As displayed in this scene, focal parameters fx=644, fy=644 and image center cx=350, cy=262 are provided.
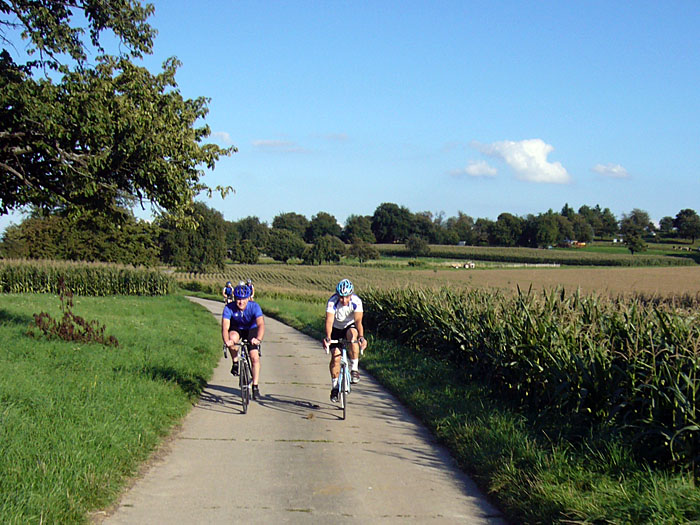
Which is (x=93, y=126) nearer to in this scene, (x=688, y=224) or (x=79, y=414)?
(x=79, y=414)

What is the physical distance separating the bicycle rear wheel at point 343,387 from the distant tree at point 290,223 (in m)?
162

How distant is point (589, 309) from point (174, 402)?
626cm

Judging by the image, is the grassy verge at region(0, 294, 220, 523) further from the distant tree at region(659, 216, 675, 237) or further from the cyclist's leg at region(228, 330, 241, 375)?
the distant tree at region(659, 216, 675, 237)

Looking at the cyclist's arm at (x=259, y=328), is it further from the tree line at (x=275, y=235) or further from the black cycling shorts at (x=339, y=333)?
the tree line at (x=275, y=235)

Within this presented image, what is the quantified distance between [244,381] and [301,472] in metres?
3.14

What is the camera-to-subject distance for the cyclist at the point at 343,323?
9.45 metres

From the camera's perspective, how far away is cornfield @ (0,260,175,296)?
41.2 metres

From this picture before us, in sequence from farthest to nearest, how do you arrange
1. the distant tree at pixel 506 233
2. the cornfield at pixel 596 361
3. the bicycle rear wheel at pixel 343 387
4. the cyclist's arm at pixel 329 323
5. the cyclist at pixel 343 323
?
the distant tree at pixel 506 233, the cyclist at pixel 343 323, the cyclist's arm at pixel 329 323, the bicycle rear wheel at pixel 343 387, the cornfield at pixel 596 361

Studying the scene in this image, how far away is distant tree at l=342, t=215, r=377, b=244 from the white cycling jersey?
146667mm

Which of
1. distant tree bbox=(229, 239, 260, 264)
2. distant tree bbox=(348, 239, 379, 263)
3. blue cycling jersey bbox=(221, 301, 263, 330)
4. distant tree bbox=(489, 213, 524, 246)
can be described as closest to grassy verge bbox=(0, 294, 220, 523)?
blue cycling jersey bbox=(221, 301, 263, 330)

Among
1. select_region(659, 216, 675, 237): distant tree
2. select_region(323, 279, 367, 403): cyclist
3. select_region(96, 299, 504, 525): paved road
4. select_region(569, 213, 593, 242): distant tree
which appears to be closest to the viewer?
select_region(96, 299, 504, 525): paved road

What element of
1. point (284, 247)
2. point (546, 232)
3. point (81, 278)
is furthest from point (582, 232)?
point (81, 278)

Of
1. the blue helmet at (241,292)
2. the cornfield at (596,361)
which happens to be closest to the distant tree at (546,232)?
the cornfield at (596,361)

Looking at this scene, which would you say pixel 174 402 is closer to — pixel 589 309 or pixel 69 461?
pixel 69 461
